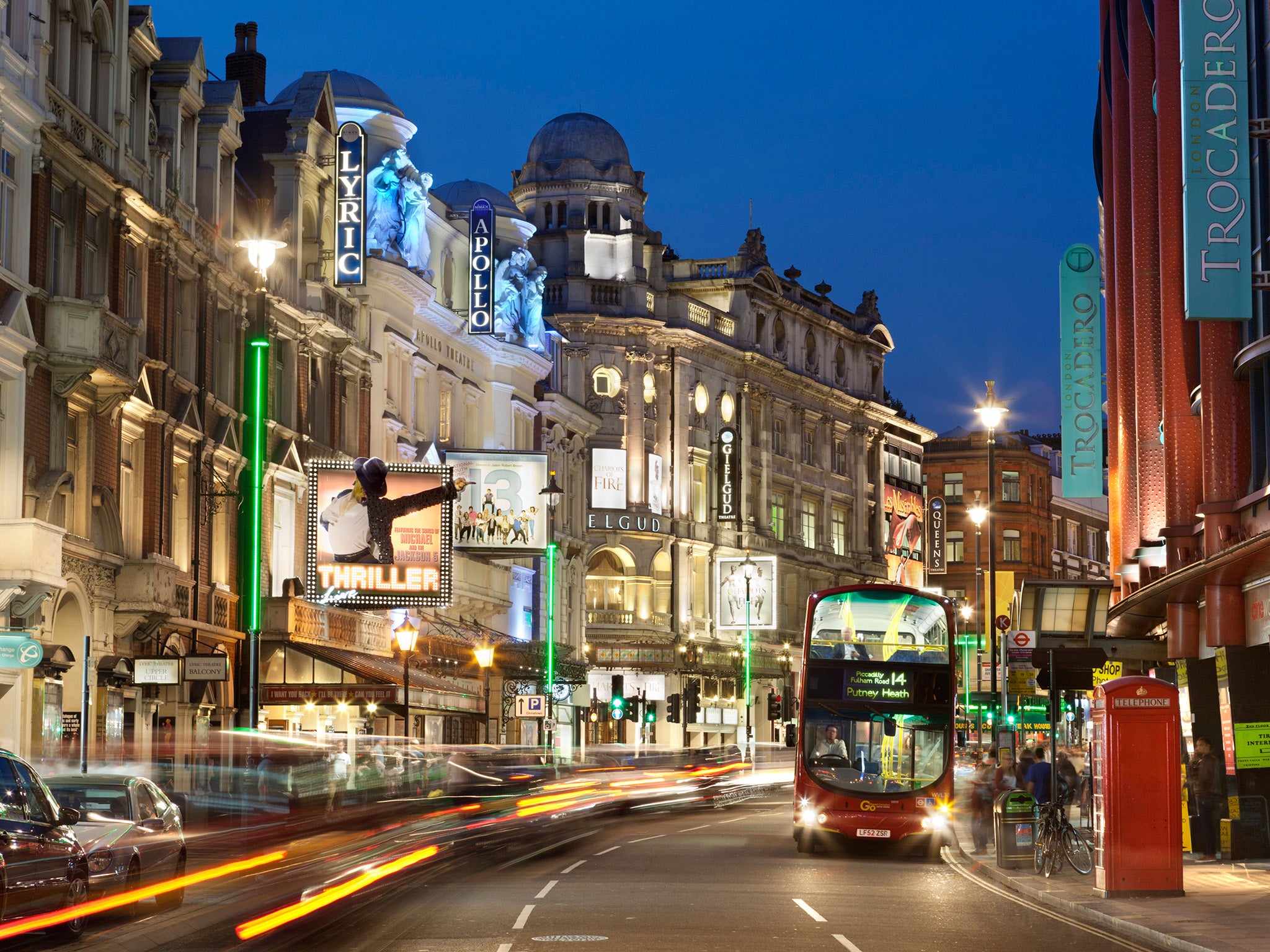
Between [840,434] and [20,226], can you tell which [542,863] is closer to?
[20,226]

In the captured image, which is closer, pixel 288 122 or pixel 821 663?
pixel 821 663

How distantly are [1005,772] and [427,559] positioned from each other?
16571mm

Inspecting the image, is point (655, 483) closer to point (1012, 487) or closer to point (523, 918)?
point (1012, 487)

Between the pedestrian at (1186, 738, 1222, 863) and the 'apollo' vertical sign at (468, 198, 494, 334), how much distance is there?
106ft

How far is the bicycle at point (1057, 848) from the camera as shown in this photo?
86.7 feet

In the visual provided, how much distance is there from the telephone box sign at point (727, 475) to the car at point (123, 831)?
231 ft

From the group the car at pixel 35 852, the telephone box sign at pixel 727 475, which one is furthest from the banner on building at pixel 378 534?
the telephone box sign at pixel 727 475

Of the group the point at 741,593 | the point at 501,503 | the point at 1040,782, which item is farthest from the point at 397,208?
the point at 741,593

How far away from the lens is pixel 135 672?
34094mm

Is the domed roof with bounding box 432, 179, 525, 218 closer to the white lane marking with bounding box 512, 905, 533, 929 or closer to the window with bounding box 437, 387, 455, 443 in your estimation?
the window with bounding box 437, 387, 455, 443

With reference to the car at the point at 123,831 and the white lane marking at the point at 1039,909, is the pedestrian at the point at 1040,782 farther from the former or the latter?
the car at the point at 123,831

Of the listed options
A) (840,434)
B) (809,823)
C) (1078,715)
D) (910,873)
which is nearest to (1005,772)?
(809,823)

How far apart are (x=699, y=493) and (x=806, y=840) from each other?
2348 inches

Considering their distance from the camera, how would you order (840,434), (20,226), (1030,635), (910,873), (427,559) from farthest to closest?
(840,434), (427,559), (1030,635), (20,226), (910,873)
